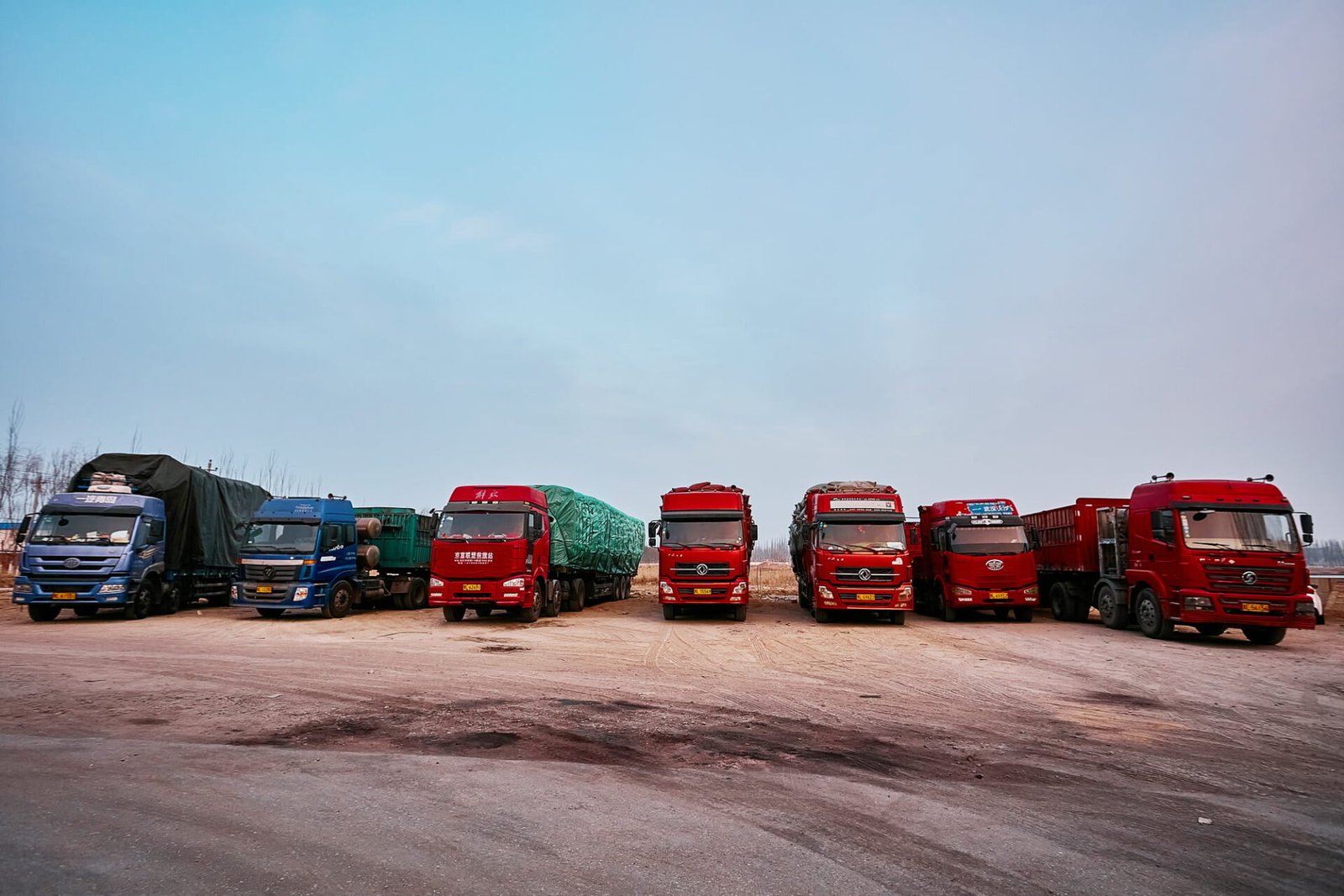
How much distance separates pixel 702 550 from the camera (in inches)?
719

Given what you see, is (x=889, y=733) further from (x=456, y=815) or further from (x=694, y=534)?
(x=694, y=534)

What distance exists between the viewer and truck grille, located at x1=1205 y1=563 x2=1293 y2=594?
1377 cm

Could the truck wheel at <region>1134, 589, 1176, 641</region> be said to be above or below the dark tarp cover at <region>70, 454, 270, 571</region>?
below

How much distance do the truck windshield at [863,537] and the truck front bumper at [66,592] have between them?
657 inches

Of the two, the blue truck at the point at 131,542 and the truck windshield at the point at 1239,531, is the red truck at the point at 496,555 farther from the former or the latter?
the truck windshield at the point at 1239,531

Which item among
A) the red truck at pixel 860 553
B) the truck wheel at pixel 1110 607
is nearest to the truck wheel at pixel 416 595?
the red truck at pixel 860 553

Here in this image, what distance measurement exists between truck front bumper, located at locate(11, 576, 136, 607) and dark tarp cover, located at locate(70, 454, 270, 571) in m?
2.30

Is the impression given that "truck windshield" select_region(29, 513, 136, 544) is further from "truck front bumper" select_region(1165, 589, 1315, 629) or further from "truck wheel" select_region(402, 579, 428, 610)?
"truck front bumper" select_region(1165, 589, 1315, 629)

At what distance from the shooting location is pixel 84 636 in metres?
14.5

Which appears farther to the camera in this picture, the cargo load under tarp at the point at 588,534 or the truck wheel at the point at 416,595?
the truck wheel at the point at 416,595

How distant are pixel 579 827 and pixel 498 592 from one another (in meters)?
13.3

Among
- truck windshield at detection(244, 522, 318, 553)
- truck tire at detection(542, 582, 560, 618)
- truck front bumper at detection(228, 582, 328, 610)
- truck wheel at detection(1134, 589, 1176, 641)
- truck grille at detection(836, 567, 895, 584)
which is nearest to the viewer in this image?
truck wheel at detection(1134, 589, 1176, 641)

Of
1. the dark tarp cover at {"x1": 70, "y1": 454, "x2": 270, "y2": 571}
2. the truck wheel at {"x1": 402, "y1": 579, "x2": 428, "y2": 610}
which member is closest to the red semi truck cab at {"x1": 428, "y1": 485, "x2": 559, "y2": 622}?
the truck wheel at {"x1": 402, "y1": 579, "x2": 428, "y2": 610}

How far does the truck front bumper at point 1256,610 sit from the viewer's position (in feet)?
44.9
